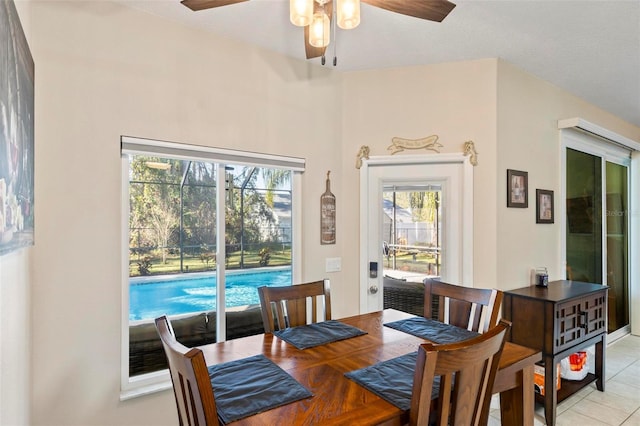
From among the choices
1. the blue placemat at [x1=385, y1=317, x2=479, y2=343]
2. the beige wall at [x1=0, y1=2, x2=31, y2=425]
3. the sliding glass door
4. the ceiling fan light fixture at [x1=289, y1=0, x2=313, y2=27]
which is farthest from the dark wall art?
the sliding glass door

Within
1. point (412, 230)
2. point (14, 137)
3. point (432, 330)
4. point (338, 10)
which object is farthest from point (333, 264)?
point (14, 137)

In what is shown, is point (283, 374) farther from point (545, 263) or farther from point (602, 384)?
point (602, 384)

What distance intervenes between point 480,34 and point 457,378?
2.26m

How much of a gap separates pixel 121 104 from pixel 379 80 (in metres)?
1.99

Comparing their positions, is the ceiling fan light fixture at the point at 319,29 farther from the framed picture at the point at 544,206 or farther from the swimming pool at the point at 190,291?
the framed picture at the point at 544,206

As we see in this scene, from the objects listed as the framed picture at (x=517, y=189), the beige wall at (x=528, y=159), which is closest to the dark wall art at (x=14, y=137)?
the beige wall at (x=528, y=159)

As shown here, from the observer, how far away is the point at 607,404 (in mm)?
2771

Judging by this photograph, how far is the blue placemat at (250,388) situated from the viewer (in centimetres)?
115

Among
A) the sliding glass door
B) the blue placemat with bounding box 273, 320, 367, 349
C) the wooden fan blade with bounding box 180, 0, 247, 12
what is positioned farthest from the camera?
the sliding glass door

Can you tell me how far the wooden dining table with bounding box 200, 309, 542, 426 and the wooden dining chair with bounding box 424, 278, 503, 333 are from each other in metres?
0.24

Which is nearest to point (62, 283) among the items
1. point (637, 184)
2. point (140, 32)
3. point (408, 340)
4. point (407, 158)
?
point (140, 32)

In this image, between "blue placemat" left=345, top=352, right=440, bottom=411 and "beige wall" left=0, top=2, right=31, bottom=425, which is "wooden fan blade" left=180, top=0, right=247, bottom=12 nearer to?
"beige wall" left=0, top=2, right=31, bottom=425

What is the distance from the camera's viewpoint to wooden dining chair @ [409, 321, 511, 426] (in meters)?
1.07

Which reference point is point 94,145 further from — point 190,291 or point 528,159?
point 528,159
